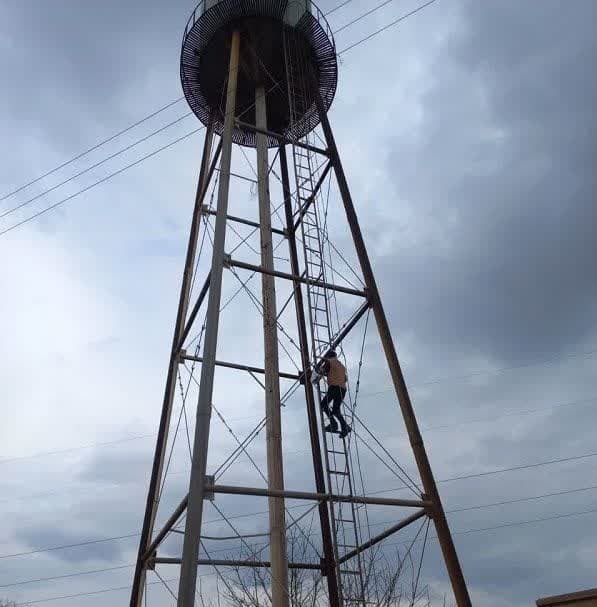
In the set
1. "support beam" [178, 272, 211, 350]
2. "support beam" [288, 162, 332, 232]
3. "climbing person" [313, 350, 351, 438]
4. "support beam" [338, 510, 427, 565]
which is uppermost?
"support beam" [288, 162, 332, 232]

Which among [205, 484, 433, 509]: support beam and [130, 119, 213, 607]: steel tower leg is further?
[130, 119, 213, 607]: steel tower leg

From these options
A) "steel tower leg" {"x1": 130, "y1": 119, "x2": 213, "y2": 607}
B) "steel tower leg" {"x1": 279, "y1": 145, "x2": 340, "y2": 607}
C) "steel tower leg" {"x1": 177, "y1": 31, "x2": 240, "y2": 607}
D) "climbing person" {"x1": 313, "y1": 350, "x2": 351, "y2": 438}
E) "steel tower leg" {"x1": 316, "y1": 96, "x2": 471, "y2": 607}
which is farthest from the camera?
"steel tower leg" {"x1": 279, "y1": 145, "x2": 340, "y2": 607}

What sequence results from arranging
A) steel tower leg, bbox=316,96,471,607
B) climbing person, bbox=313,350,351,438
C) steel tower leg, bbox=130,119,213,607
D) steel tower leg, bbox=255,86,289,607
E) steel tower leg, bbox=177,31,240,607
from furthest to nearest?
steel tower leg, bbox=130,119,213,607 → climbing person, bbox=313,350,351,438 → steel tower leg, bbox=255,86,289,607 → steel tower leg, bbox=316,96,471,607 → steel tower leg, bbox=177,31,240,607

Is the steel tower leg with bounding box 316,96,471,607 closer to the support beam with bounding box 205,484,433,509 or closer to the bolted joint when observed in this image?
the support beam with bounding box 205,484,433,509

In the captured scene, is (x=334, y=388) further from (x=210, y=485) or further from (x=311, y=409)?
(x=210, y=485)

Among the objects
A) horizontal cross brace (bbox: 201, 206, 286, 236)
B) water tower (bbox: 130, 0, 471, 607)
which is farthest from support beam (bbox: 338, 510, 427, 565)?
horizontal cross brace (bbox: 201, 206, 286, 236)

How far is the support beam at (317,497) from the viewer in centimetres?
732

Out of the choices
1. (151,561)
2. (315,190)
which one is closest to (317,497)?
(151,561)

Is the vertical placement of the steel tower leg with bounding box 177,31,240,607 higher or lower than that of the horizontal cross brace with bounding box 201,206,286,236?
lower

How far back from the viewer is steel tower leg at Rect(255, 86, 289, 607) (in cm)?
882

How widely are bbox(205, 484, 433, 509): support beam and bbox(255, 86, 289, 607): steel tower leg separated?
127 centimetres

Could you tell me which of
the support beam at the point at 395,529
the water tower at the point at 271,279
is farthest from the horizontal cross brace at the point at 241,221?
the support beam at the point at 395,529

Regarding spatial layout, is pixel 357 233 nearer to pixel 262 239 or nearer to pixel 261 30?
pixel 262 239

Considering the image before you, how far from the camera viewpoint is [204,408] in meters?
7.71
